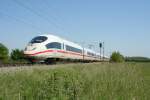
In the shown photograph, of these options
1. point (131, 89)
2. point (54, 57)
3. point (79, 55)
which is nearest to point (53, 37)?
point (54, 57)

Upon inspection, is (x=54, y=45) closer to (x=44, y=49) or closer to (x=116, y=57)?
(x=44, y=49)

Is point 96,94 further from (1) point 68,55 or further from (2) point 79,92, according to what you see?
(1) point 68,55

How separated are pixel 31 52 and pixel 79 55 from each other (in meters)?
16.4

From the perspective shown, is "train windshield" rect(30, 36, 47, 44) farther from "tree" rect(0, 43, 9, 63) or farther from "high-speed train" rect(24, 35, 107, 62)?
"tree" rect(0, 43, 9, 63)

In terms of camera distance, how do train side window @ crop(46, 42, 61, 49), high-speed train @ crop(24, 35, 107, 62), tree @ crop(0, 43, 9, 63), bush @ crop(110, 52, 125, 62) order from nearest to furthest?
high-speed train @ crop(24, 35, 107, 62), train side window @ crop(46, 42, 61, 49), tree @ crop(0, 43, 9, 63), bush @ crop(110, 52, 125, 62)

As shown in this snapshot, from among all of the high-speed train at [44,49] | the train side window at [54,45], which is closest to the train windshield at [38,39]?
the high-speed train at [44,49]

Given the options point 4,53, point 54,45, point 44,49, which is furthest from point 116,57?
point 44,49

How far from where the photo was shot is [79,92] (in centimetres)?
667

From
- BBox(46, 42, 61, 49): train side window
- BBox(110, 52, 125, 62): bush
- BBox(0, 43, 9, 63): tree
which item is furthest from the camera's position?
BBox(110, 52, 125, 62): bush

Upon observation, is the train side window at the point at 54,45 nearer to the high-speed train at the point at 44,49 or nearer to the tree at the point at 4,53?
the high-speed train at the point at 44,49

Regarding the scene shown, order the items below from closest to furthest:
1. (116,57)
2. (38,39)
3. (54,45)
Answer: (38,39)
(54,45)
(116,57)

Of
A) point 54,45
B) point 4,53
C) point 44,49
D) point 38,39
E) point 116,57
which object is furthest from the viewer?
point 116,57

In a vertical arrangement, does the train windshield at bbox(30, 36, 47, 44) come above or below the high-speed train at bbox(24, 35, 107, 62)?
above

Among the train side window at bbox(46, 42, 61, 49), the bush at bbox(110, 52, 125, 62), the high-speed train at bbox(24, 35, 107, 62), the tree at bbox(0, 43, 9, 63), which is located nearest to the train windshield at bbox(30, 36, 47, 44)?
the high-speed train at bbox(24, 35, 107, 62)
